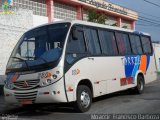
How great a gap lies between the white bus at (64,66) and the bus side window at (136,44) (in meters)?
2.15

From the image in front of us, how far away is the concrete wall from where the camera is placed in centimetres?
1927

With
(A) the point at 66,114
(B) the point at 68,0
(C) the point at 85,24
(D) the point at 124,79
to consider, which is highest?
(B) the point at 68,0

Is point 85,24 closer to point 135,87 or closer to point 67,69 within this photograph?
point 67,69

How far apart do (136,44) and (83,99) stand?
19.1ft

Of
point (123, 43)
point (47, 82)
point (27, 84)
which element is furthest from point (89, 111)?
point (123, 43)

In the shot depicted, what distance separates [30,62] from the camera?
416 inches

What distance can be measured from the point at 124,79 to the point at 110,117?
4349 millimetres

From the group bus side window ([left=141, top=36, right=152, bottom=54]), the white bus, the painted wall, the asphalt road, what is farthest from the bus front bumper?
the painted wall

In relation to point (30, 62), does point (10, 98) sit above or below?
below

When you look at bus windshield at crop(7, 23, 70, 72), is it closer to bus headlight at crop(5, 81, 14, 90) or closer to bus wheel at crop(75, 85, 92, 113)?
bus headlight at crop(5, 81, 14, 90)

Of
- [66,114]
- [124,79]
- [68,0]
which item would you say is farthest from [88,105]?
[68,0]

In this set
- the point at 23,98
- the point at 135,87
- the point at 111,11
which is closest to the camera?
the point at 23,98

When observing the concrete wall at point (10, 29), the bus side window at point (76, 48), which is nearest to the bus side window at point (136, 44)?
the bus side window at point (76, 48)

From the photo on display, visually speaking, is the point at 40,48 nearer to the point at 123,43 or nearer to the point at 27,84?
the point at 27,84
